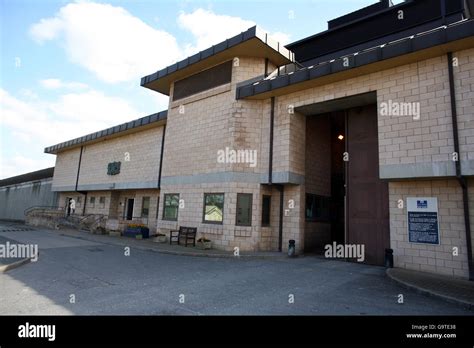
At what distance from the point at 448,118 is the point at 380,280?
560 centimetres

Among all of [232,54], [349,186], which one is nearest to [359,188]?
[349,186]

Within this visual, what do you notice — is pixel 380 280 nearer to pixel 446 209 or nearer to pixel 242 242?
pixel 446 209

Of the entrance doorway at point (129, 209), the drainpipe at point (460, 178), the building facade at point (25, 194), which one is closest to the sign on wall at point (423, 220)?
the drainpipe at point (460, 178)

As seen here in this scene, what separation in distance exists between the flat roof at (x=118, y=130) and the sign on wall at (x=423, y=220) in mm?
15127

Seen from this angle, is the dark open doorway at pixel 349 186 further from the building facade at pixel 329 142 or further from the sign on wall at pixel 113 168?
the sign on wall at pixel 113 168

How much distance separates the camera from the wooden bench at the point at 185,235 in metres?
14.2

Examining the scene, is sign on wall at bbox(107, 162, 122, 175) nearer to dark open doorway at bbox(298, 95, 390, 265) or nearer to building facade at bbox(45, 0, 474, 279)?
building facade at bbox(45, 0, 474, 279)

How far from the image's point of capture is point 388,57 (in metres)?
9.92

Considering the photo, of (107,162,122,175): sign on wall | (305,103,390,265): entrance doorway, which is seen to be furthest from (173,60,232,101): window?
(107,162,122,175): sign on wall

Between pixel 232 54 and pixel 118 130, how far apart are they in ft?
42.7

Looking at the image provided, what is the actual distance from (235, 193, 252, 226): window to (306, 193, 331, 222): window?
3.20m

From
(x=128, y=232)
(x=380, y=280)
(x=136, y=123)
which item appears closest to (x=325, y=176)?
(x=380, y=280)

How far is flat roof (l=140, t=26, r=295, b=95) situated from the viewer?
12.9 m
